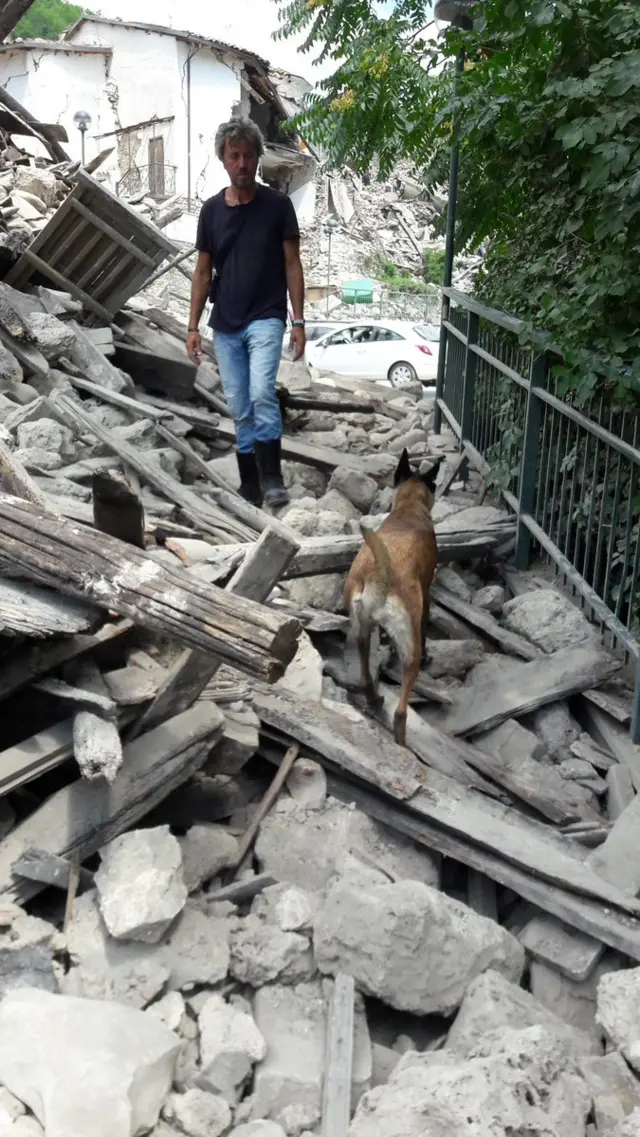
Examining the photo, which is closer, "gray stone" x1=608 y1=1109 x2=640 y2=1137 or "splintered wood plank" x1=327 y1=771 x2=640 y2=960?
"gray stone" x1=608 y1=1109 x2=640 y2=1137

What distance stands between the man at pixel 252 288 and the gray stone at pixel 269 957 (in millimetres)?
3837

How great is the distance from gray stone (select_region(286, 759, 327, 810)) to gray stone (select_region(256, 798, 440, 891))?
37 mm

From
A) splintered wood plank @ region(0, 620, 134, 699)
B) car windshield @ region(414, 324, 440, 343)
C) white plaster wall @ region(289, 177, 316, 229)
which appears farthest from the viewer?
white plaster wall @ region(289, 177, 316, 229)

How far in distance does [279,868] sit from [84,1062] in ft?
4.01

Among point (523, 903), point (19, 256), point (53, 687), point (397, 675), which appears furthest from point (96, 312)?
point (523, 903)

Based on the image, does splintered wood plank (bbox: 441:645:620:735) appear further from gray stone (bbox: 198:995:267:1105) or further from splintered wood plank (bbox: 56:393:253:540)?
gray stone (bbox: 198:995:267:1105)

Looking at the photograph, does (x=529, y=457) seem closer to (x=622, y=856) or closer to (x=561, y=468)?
(x=561, y=468)

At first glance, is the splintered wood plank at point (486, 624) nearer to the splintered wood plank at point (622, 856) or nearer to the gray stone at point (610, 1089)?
the splintered wood plank at point (622, 856)

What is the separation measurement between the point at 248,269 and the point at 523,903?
4.43 meters

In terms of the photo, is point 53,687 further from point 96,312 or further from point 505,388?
point 96,312

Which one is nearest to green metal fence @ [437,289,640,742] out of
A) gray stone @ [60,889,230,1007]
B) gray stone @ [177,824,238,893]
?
gray stone @ [177,824,238,893]

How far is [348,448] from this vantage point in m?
9.34

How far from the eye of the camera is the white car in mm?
21234

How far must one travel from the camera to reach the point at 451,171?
9.67 meters
